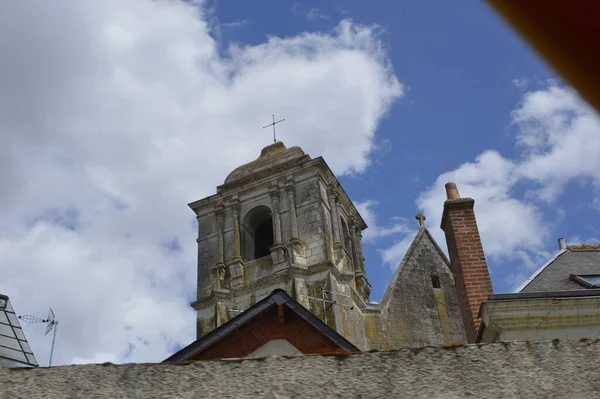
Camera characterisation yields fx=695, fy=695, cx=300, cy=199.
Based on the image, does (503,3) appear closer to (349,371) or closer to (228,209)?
(349,371)

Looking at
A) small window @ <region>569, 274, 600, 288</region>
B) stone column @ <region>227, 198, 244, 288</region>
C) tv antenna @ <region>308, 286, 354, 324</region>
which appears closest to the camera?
small window @ <region>569, 274, 600, 288</region>

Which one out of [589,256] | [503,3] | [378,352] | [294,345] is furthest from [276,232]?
[503,3]

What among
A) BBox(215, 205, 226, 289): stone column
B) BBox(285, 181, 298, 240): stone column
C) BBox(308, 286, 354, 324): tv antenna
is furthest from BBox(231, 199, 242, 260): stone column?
BBox(308, 286, 354, 324): tv antenna

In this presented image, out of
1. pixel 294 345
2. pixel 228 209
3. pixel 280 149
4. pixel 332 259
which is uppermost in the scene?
pixel 280 149

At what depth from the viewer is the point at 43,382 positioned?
4441 mm

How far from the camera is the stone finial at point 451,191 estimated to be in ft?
31.3

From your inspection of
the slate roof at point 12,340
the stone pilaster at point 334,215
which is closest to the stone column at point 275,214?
the stone pilaster at point 334,215

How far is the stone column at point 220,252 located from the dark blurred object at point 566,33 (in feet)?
67.5

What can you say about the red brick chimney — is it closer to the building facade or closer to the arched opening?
the building facade

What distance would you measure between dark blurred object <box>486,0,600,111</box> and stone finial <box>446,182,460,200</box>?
9211 millimetres

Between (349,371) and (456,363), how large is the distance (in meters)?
0.69

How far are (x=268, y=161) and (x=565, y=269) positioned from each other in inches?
591

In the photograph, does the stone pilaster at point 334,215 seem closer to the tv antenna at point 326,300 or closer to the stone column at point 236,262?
the tv antenna at point 326,300

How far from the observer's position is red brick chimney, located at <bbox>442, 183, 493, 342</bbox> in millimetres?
8727
